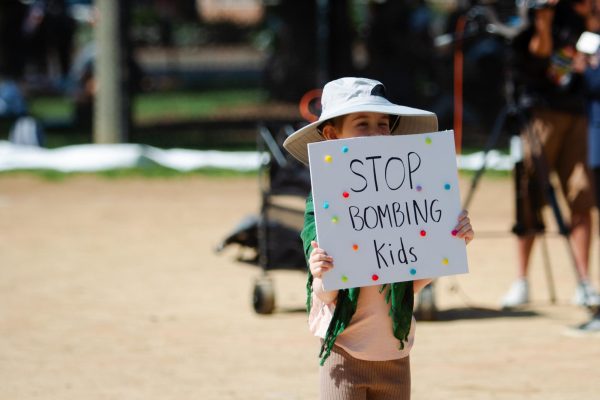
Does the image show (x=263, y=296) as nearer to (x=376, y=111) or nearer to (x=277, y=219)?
(x=277, y=219)

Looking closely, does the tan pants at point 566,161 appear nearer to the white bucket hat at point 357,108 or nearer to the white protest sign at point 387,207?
the white bucket hat at point 357,108

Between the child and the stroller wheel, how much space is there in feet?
12.2

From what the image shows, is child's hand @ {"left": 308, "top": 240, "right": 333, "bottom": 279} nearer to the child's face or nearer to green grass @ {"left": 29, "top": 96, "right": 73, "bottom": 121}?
the child's face

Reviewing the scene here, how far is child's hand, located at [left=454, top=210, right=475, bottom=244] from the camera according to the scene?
14.1ft

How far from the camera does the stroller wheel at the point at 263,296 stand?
26.4 ft

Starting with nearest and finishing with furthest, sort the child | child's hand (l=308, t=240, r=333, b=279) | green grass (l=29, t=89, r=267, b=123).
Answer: child's hand (l=308, t=240, r=333, b=279), the child, green grass (l=29, t=89, r=267, b=123)

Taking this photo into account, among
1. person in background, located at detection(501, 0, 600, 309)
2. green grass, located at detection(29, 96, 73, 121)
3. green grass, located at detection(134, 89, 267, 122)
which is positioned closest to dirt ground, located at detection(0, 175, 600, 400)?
person in background, located at detection(501, 0, 600, 309)

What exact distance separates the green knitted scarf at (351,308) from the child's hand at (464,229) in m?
0.25

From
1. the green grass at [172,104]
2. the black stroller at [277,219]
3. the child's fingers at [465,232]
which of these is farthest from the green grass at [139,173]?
the child's fingers at [465,232]

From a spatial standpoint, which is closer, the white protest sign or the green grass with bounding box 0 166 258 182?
the white protest sign

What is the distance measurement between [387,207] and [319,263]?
1.09 feet

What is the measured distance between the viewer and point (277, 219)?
840cm

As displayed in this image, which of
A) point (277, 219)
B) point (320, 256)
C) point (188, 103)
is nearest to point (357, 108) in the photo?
point (320, 256)

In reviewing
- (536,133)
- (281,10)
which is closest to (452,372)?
(536,133)
